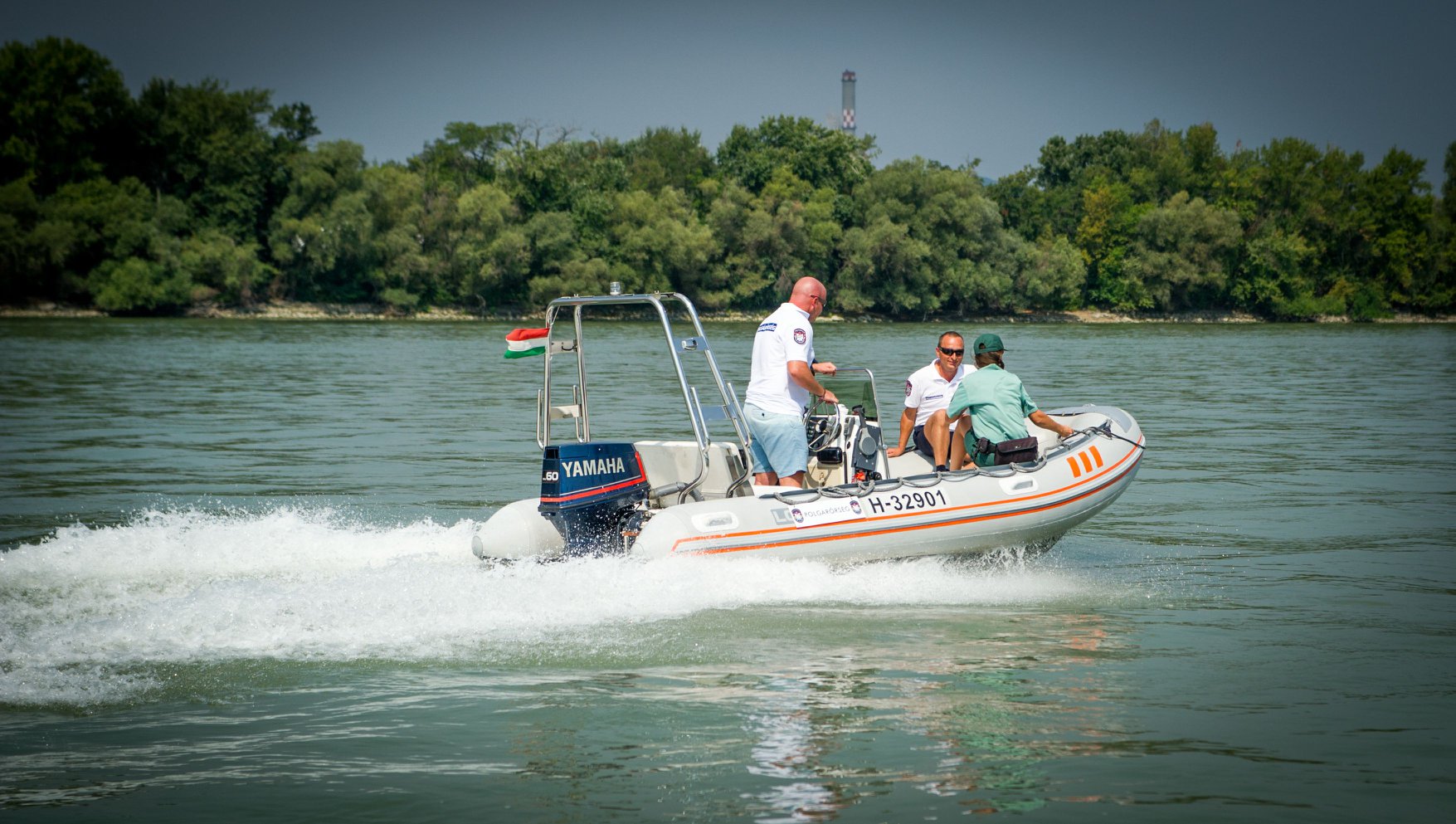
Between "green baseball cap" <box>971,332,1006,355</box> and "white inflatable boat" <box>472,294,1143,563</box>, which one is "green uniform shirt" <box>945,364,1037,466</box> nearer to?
"green baseball cap" <box>971,332,1006,355</box>

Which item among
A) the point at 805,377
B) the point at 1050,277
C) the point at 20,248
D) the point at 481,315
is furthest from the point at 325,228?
the point at 805,377

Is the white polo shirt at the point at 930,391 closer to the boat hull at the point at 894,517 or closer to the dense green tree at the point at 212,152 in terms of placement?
the boat hull at the point at 894,517

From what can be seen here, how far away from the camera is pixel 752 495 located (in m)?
8.23

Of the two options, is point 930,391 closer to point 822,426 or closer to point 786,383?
point 822,426

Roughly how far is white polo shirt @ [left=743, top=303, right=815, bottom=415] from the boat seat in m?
0.59

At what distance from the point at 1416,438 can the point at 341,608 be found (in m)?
15.1

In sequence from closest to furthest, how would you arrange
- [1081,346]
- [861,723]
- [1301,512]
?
[861,723]
[1301,512]
[1081,346]

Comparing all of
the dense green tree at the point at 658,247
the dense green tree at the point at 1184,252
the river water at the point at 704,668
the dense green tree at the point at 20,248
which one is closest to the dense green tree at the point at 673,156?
the dense green tree at the point at 658,247

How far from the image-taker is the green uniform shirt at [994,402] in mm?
8812

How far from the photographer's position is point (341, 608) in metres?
6.97

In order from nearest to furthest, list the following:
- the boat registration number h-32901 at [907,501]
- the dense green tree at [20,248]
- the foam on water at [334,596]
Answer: the foam on water at [334,596] → the boat registration number h-32901 at [907,501] → the dense green tree at [20,248]

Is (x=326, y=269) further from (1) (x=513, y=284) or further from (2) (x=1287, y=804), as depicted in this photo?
(2) (x=1287, y=804)

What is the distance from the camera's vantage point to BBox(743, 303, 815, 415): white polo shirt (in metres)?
7.87

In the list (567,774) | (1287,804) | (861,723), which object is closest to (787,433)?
(861,723)
